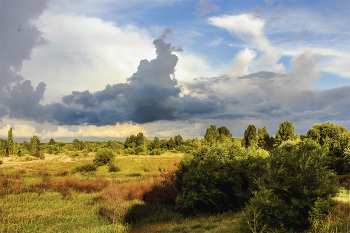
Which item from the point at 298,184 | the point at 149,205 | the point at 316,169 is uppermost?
the point at 316,169

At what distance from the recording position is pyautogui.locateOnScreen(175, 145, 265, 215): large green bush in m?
17.8

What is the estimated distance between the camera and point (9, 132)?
74.9 m

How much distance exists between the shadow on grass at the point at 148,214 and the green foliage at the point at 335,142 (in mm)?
15893

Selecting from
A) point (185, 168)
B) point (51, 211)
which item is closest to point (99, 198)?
point (51, 211)

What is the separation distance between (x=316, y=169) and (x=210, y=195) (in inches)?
371

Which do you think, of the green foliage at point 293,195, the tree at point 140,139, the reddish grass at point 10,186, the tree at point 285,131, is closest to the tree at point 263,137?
the tree at point 285,131

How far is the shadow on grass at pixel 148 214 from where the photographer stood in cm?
1947

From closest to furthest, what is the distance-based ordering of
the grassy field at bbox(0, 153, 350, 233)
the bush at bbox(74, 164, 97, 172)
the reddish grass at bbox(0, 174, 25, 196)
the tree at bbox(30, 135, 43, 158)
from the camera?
1. the grassy field at bbox(0, 153, 350, 233)
2. the reddish grass at bbox(0, 174, 25, 196)
3. the bush at bbox(74, 164, 97, 172)
4. the tree at bbox(30, 135, 43, 158)

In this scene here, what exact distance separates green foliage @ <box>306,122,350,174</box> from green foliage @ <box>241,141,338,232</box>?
13974 millimetres

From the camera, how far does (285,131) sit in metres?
59.3

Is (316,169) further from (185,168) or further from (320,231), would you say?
(185,168)

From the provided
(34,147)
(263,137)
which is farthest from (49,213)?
(34,147)

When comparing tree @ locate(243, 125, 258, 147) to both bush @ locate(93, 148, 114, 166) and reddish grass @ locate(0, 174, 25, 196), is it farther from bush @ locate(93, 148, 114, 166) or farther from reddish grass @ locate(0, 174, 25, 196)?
reddish grass @ locate(0, 174, 25, 196)

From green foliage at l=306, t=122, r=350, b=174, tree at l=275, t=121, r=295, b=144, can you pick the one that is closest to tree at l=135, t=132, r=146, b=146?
tree at l=275, t=121, r=295, b=144
